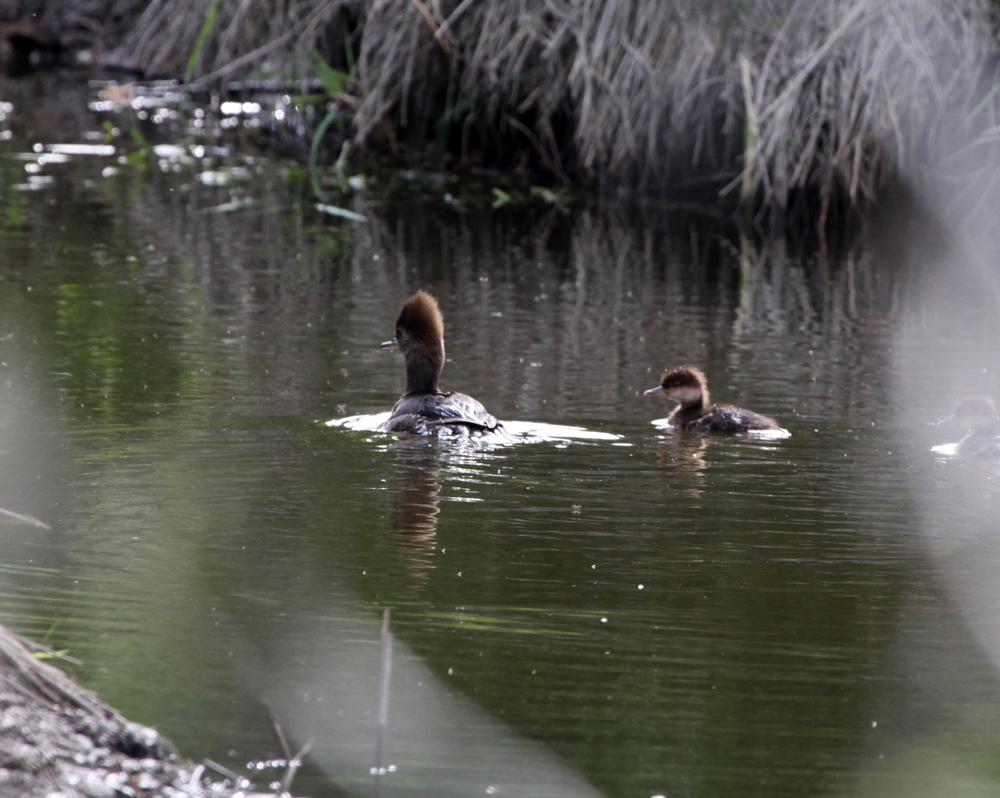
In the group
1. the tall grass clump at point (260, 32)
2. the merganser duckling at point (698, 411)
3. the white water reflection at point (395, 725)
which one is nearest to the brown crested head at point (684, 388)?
the merganser duckling at point (698, 411)

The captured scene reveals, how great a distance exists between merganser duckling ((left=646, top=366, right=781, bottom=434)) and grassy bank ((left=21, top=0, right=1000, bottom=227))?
19.4 ft

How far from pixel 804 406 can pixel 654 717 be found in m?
4.20

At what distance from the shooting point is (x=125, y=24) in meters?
25.0

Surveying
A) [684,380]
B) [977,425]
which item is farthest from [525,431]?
[977,425]

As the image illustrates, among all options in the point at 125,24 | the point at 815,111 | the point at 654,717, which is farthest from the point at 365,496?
the point at 125,24

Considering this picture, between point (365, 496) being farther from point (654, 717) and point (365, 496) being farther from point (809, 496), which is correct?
point (654, 717)

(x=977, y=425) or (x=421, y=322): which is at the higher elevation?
(x=421, y=322)

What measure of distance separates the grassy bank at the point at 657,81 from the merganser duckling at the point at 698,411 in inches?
233

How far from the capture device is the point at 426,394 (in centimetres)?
754

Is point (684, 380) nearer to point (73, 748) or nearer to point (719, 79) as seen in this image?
point (73, 748)

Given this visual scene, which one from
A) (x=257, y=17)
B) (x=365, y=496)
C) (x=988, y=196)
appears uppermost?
(x=257, y=17)

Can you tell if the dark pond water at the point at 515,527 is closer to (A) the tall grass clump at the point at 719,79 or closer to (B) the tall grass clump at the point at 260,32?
(A) the tall grass clump at the point at 719,79

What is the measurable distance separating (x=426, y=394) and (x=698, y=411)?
138cm

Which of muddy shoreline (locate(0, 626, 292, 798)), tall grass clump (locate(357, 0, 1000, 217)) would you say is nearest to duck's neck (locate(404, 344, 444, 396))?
muddy shoreline (locate(0, 626, 292, 798))
